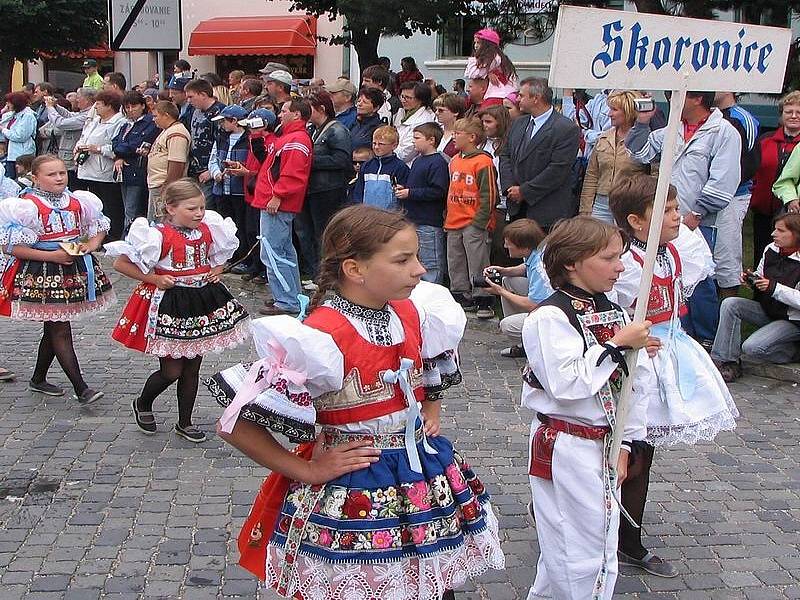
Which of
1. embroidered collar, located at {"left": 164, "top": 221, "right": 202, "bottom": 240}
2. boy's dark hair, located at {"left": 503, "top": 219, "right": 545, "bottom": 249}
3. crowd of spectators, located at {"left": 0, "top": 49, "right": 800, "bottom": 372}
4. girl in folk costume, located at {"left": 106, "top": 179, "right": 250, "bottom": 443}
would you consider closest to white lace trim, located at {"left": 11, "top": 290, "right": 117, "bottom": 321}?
girl in folk costume, located at {"left": 106, "top": 179, "right": 250, "bottom": 443}

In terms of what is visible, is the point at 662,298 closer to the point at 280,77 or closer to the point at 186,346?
the point at 186,346

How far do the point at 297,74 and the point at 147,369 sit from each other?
22.9 metres

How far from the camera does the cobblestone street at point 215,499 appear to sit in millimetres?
4066

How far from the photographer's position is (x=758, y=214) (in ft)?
28.3

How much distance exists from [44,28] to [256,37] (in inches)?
239

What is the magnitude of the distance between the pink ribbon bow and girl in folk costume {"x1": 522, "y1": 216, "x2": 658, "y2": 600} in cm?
92

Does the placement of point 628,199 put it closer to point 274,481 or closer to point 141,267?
point 274,481

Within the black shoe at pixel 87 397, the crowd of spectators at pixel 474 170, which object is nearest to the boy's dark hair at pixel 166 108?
the crowd of spectators at pixel 474 170

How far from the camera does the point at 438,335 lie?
9.96 ft

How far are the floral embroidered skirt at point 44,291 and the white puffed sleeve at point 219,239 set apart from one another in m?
1.07

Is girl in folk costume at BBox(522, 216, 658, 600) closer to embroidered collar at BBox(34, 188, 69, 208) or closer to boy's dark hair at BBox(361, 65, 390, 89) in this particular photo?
embroidered collar at BBox(34, 188, 69, 208)

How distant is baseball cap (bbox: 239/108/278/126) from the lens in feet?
30.6

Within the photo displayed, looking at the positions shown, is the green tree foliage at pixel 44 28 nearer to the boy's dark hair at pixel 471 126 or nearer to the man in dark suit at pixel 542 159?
the boy's dark hair at pixel 471 126

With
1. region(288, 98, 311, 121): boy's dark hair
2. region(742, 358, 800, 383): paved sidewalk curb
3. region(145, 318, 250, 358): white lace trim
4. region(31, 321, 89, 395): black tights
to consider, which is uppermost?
region(288, 98, 311, 121): boy's dark hair
